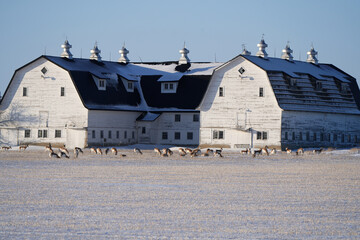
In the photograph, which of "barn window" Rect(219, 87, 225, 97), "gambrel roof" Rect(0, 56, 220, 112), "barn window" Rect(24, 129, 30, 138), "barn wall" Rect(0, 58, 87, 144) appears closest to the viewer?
"barn window" Rect(219, 87, 225, 97)

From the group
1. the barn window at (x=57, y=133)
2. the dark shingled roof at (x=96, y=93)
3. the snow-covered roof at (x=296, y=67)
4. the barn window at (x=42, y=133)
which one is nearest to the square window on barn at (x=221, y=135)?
the snow-covered roof at (x=296, y=67)

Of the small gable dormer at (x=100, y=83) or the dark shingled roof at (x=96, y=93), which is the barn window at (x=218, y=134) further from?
the small gable dormer at (x=100, y=83)

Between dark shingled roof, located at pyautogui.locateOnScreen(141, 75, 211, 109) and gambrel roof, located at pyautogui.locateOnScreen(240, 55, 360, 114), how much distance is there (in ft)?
22.1

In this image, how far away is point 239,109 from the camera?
66312 mm

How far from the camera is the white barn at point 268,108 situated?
6469 centimetres

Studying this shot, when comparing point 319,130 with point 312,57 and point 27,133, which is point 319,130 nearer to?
point 312,57

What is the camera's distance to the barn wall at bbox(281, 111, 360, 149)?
6475cm

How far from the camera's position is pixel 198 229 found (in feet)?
54.0

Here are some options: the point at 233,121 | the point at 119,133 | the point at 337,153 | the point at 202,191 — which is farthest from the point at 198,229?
the point at 119,133

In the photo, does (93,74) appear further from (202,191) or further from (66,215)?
(66,215)

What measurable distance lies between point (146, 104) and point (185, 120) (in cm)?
449

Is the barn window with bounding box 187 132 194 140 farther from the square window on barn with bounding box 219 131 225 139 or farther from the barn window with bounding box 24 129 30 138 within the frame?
the barn window with bounding box 24 129 30 138

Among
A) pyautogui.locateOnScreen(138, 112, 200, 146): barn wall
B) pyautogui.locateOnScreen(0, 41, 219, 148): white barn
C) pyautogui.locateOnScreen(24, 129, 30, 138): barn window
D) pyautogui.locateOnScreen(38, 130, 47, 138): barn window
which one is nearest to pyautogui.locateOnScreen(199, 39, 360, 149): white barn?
pyautogui.locateOnScreen(138, 112, 200, 146): barn wall

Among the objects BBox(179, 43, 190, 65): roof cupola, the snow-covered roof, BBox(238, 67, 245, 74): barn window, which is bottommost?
BBox(238, 67, 245, 74): barn window
